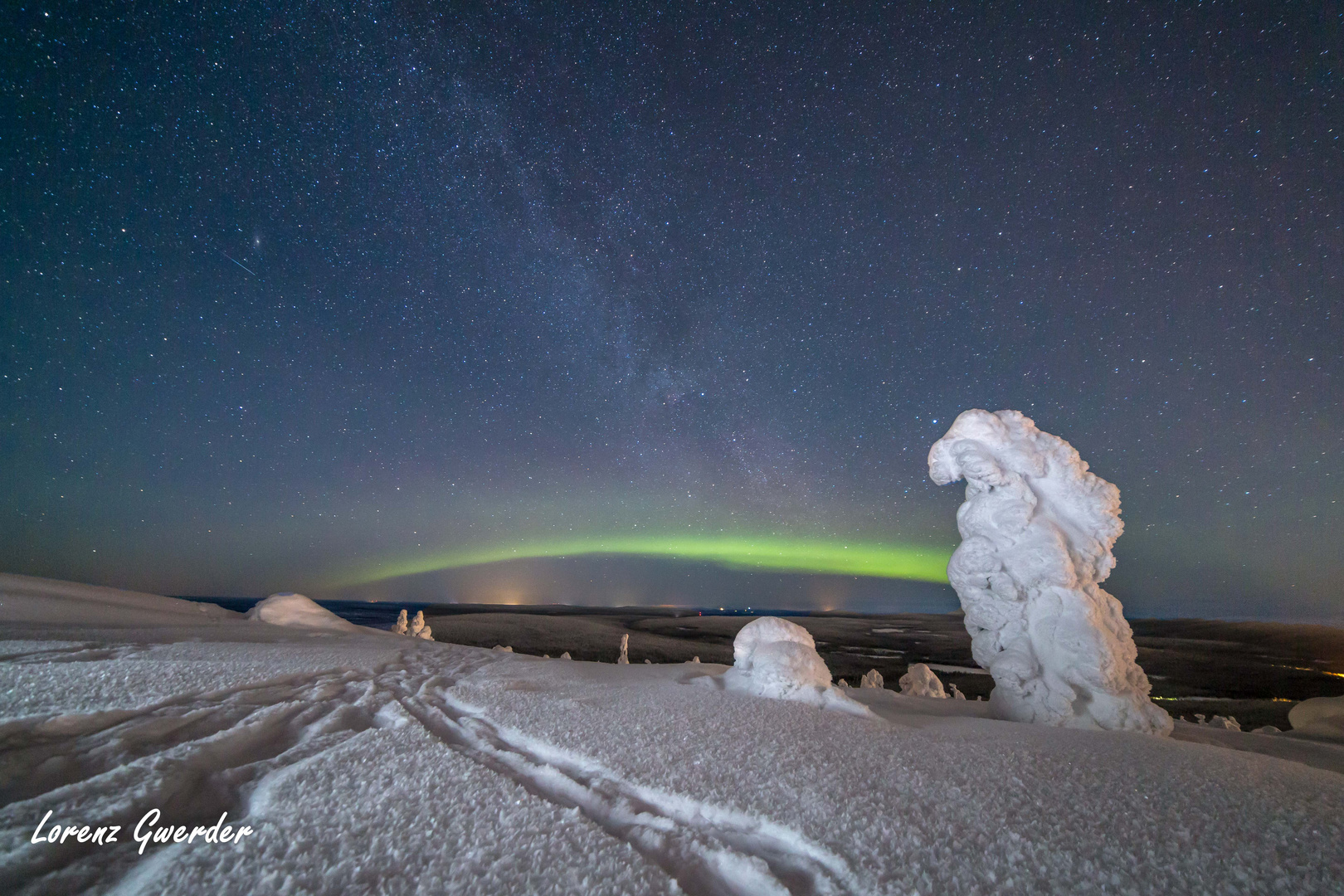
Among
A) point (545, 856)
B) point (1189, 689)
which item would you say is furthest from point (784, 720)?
point (1189, 689)

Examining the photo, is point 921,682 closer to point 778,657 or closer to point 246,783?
point 778,657

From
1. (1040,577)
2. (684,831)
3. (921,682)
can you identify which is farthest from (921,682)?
(684,831)

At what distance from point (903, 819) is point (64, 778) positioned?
4.97 meters

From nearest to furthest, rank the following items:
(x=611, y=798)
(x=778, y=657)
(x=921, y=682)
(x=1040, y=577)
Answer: (x=611, y=798)
(x=778, y=657)
(x=1040, y=577)
(x=921, y=682)

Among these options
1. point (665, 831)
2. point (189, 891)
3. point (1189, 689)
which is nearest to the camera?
point (189, 891)

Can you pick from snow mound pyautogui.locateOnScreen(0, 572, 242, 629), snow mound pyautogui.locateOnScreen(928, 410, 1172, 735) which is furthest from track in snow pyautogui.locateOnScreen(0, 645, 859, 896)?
snow mound pyautogui.locateOnScreen(0, 572, 242, 629)

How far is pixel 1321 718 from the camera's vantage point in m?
9.08

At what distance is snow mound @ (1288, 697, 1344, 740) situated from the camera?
782 centimetres

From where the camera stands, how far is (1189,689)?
2206 cm

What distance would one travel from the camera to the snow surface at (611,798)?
79.4 inches

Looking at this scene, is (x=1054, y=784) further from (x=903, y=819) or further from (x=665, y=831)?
(x=665, y=831)

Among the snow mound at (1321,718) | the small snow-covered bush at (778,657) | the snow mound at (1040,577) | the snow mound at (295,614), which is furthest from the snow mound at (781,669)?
the snow mound at (295,614)

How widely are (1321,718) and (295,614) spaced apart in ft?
74.7

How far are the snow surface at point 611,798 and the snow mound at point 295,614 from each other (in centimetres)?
747
